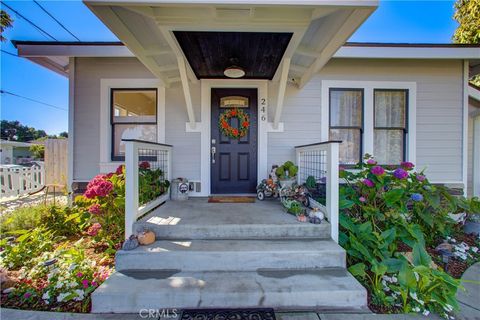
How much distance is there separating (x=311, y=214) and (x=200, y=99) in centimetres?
276

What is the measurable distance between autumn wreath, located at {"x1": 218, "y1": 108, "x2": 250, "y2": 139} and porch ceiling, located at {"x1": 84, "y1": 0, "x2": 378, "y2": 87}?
1.09 meters

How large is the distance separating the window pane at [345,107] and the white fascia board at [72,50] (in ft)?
12.2

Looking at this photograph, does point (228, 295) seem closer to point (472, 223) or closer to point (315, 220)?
point (315, 220)

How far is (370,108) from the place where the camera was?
13.1 feet

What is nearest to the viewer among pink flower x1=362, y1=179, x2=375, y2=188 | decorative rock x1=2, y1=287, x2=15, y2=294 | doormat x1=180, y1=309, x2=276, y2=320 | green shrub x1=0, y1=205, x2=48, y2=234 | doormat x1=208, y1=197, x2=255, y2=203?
doormat x1=180, y1=309, x2=276, y2=320

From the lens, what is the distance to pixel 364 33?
19.8 ft

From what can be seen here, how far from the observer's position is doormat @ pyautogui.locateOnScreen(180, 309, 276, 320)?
1.67 m

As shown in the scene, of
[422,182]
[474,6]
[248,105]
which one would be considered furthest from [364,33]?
[422,182]

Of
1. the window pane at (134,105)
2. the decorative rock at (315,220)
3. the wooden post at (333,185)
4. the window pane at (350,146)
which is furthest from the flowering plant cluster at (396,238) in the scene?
the window pane at (134,105)

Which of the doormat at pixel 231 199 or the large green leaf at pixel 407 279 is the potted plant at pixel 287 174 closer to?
the doormat at pixel 231 199

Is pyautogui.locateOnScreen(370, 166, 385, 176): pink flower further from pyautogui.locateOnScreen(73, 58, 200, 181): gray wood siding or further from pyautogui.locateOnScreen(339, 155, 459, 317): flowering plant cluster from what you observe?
pyautogui.locateOnScreen(73, 58, 200, 181): gray wood siding

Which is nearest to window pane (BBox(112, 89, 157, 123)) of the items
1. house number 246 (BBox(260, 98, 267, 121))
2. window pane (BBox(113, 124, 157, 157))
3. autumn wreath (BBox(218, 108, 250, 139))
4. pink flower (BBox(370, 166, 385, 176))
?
window pane (BBox(113, 124, 157, 157))

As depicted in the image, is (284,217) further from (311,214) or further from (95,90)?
(95,90)

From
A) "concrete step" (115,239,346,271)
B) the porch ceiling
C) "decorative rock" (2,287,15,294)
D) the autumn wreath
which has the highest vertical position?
the porch ceiling
